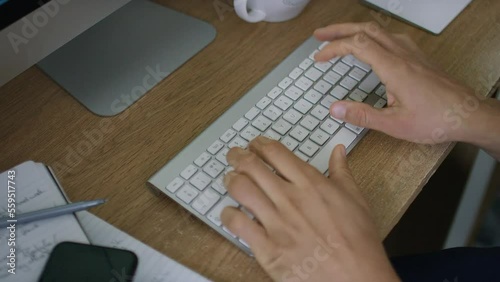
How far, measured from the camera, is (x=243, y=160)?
19.5 inches

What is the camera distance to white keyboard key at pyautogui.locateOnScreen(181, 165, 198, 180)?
515 millimetres

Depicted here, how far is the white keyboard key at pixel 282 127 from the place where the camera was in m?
0.55

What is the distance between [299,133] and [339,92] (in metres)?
0.08

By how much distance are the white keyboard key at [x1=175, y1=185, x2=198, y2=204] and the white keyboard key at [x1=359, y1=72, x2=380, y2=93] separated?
0.78ft

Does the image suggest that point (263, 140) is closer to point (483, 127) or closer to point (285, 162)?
point (285, 162)

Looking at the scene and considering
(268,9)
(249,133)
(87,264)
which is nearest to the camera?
(87,264)

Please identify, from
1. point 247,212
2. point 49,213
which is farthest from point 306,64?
point 49,213

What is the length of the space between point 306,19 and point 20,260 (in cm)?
48

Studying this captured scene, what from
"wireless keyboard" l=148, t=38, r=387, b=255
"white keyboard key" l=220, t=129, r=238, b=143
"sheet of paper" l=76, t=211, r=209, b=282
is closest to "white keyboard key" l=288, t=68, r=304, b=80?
"wireless keyboard" l=148, t=38, r=387, b=255

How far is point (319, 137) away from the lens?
54 cm

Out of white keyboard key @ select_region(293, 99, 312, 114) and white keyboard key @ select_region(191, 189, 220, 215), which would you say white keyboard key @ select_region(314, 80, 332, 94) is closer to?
white keyboard key @ select_region(293, 99, 312, 114)

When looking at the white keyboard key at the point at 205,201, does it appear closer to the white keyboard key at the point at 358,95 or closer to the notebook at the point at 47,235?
the notebook at the point at 47,235

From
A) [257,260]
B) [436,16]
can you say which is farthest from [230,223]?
[436,16]

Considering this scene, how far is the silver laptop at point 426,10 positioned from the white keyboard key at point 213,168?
0.37 metres
